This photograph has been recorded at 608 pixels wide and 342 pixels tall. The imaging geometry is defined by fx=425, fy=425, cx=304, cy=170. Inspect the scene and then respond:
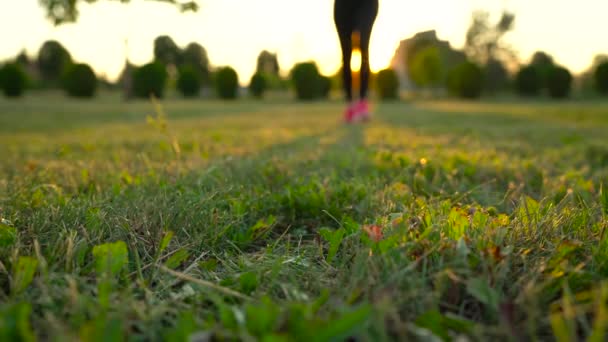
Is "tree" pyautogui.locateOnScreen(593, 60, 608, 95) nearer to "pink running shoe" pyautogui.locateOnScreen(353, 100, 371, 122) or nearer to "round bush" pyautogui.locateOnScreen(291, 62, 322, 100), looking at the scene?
"round bush" pyautogui.locateOnScreen(291, 62, 322, 100)

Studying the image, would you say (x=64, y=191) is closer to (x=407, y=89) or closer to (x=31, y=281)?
(x=31, y=281)

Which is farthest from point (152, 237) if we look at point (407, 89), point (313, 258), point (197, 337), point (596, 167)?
point (407, 89)

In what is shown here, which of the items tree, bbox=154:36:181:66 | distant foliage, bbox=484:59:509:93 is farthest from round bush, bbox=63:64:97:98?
distant foliage, bbox=484:59:509:93

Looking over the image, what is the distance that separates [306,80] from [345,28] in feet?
69.5

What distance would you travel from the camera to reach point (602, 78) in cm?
2678

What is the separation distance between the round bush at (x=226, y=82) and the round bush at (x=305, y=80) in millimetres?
7096

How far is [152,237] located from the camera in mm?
1070

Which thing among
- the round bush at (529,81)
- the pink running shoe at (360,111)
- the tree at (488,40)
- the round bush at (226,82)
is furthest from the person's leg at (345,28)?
the tree at (488,40)

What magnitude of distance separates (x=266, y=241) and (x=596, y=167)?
2130 mm

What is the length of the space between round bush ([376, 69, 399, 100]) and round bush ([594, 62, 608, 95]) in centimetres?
1241

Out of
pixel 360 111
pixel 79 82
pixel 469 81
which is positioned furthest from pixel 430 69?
pixel 360 111

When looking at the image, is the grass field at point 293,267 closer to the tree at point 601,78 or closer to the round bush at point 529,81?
the tree at point 601,78

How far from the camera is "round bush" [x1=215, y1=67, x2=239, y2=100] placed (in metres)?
16.3

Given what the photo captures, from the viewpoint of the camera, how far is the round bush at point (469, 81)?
91.7 ft
